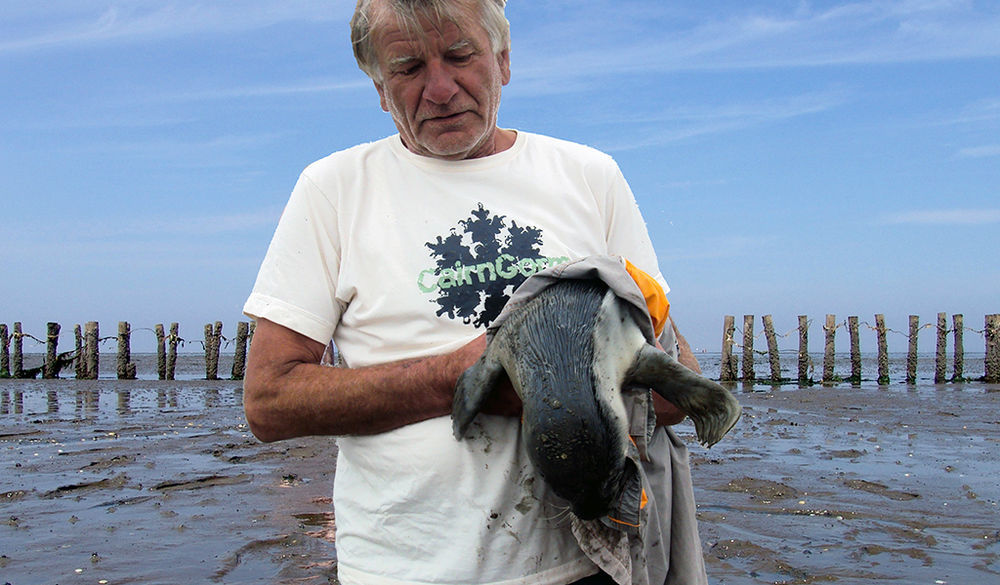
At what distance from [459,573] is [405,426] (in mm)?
471

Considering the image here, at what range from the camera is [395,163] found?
9.19ft

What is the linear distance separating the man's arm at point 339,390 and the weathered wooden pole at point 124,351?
3224cm

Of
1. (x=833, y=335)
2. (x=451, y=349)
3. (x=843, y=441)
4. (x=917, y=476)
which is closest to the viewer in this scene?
(x=451, y=349)

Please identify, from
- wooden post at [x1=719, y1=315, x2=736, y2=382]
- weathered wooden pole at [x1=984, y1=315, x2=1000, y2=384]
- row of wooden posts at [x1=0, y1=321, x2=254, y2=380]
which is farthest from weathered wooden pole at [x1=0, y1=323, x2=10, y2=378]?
weathered wooden pole at [x1=984, y1=315, x2=1000, y2=384]

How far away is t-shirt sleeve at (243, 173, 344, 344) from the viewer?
101 inches

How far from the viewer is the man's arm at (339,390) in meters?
2.45

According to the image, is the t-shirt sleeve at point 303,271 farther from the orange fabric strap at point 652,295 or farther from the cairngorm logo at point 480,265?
the orange fabric strap at point 652,295

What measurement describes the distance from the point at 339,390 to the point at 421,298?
0.39 metres

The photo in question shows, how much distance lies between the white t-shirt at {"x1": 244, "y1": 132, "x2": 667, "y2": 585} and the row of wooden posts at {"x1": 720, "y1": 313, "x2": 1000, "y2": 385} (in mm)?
26972

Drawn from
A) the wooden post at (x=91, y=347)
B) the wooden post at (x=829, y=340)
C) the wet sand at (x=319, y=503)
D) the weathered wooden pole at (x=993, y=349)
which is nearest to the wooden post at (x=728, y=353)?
the wooden post at (x=829, y=340)

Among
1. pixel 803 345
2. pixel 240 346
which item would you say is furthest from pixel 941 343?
pixel 240 346

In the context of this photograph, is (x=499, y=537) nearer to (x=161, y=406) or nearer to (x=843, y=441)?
(x=843, y=441)

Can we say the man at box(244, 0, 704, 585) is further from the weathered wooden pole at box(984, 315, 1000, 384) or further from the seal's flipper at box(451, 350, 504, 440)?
the weathered wooden pole at box(984, 315, 1000, 384)

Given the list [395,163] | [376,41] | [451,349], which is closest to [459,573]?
[451,349]
